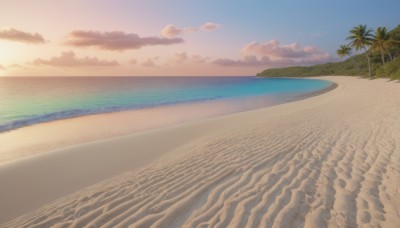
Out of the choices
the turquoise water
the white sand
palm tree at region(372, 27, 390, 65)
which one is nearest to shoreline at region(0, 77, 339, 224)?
the white sand

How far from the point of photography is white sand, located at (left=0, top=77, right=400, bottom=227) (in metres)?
3.77

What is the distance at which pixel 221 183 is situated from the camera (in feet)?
16.4

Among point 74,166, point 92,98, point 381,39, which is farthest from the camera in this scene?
point 381,39

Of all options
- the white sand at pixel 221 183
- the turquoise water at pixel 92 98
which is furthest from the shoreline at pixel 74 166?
the turquoise water at pixel 92 98

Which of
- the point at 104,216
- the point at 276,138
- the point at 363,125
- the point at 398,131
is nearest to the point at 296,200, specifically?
the point at 104,216

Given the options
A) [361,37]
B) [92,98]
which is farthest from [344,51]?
[92,98]

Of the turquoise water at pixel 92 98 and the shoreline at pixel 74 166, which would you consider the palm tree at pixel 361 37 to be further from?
the shoreline at pixel 74 166

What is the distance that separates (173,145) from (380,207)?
675cm

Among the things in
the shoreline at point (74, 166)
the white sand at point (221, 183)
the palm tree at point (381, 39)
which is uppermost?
the palm tree at point (381, 39)

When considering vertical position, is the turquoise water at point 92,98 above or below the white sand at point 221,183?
below

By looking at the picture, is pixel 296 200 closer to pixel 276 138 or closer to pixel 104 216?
pixel 104 216

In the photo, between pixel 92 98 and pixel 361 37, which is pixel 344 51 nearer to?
pixel 361 37

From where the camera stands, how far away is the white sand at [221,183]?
3.77m

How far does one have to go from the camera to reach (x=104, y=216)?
3.94 m
